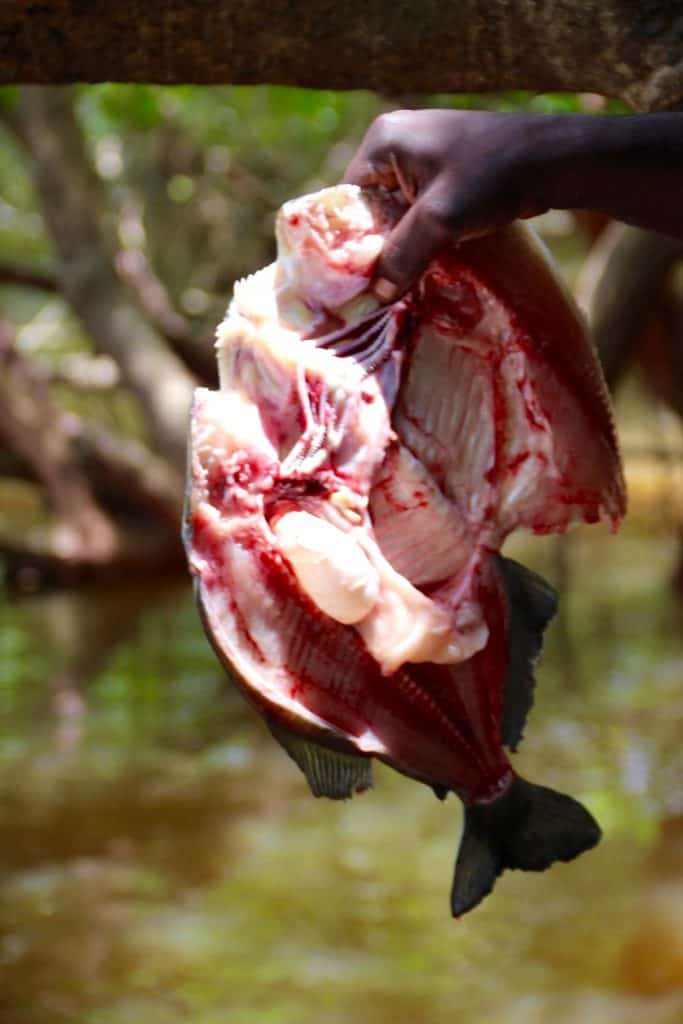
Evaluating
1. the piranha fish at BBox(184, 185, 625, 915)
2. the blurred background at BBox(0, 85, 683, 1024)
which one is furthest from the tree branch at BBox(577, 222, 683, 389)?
the piranha fish at BBox(184, 185, 625, 915)

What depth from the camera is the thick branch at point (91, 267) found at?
5.64 meters

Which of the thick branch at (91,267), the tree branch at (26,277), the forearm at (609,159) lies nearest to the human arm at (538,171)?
the forearm at (609,159)

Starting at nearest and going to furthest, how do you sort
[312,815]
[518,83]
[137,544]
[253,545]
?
[253,545], [518,83], [312,815], [137,544]

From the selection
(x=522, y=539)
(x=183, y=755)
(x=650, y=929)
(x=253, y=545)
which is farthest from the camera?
(x=522, y=539)

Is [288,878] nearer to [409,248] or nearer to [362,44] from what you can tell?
[362,44]

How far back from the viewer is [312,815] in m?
4.21

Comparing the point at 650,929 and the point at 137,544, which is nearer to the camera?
the point at 650,929

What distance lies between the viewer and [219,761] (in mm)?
4781

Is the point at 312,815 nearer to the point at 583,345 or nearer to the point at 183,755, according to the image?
the point at 183,755

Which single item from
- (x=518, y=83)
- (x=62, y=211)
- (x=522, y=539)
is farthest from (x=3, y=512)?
(x=518, y=83)

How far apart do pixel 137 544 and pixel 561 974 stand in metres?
4.55

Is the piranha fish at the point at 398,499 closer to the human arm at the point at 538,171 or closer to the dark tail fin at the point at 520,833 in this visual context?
the dark tail fin at the point at 520,833

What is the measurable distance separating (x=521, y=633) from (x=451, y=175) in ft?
1.47

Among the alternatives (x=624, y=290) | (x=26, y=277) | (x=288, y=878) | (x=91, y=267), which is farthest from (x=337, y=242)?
(x=26, y=277)
